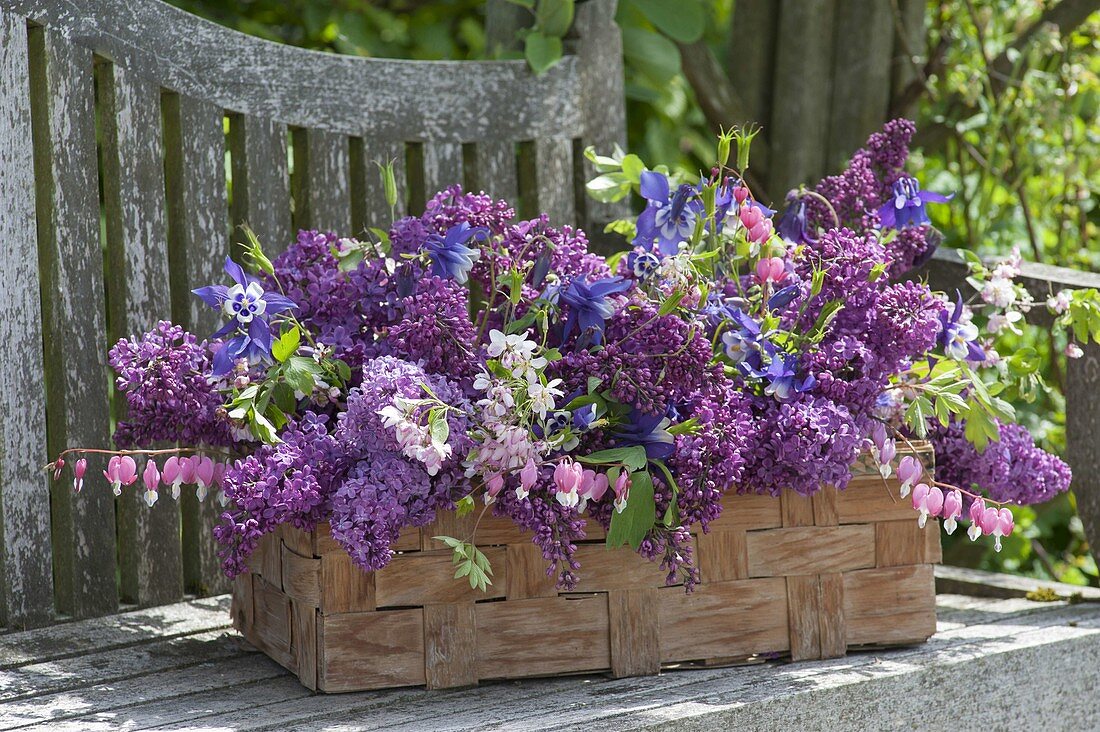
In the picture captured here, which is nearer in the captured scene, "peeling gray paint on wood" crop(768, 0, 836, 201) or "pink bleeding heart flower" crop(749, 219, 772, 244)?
"pink bleeding heart flower" crop(749, 219, 772, 244)

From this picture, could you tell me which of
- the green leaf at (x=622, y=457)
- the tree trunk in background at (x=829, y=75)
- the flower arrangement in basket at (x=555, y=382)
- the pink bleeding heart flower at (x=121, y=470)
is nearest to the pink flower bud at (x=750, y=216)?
the flower arrangement in basket at (x=555, y=382)

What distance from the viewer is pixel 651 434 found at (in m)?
1.62

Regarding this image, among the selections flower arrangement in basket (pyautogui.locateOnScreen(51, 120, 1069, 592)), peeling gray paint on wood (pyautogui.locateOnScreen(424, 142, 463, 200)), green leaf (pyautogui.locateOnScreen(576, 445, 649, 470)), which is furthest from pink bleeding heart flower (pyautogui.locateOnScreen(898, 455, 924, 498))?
peeling gray paint on wood (pyautogui.locateOnScreen(424, 142, 463, 200))

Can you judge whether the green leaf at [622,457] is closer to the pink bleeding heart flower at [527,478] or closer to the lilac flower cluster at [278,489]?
the pink bleeding heart flower at [527,478]

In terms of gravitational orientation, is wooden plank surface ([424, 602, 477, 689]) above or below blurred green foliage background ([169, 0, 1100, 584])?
below

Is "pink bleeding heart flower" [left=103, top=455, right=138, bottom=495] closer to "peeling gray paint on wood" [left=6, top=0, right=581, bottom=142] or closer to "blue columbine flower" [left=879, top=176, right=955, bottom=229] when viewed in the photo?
"peeling gray paint on wood" [left=6, top=0, right=581, bottom=142]

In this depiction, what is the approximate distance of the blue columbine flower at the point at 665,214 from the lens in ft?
6.00

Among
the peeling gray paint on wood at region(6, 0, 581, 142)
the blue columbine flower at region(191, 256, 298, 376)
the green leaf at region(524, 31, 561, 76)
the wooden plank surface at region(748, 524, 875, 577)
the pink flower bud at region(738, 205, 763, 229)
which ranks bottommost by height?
the wooden plank surface at region(748, 524, 875, 577)

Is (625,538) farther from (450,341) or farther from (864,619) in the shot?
(864,619)

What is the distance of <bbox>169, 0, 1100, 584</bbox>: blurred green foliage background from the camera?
114 inches

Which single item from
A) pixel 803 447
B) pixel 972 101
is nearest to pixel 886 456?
pixel 803 447

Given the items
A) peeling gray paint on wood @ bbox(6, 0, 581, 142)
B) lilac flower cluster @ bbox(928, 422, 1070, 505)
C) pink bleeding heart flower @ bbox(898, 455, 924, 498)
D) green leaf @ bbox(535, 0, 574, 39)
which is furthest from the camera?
green leaf @ bbox(535, 0, 574, 39)

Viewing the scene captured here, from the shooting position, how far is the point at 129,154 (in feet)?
6.77

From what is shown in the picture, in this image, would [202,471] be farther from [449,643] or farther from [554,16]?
[554,16]
